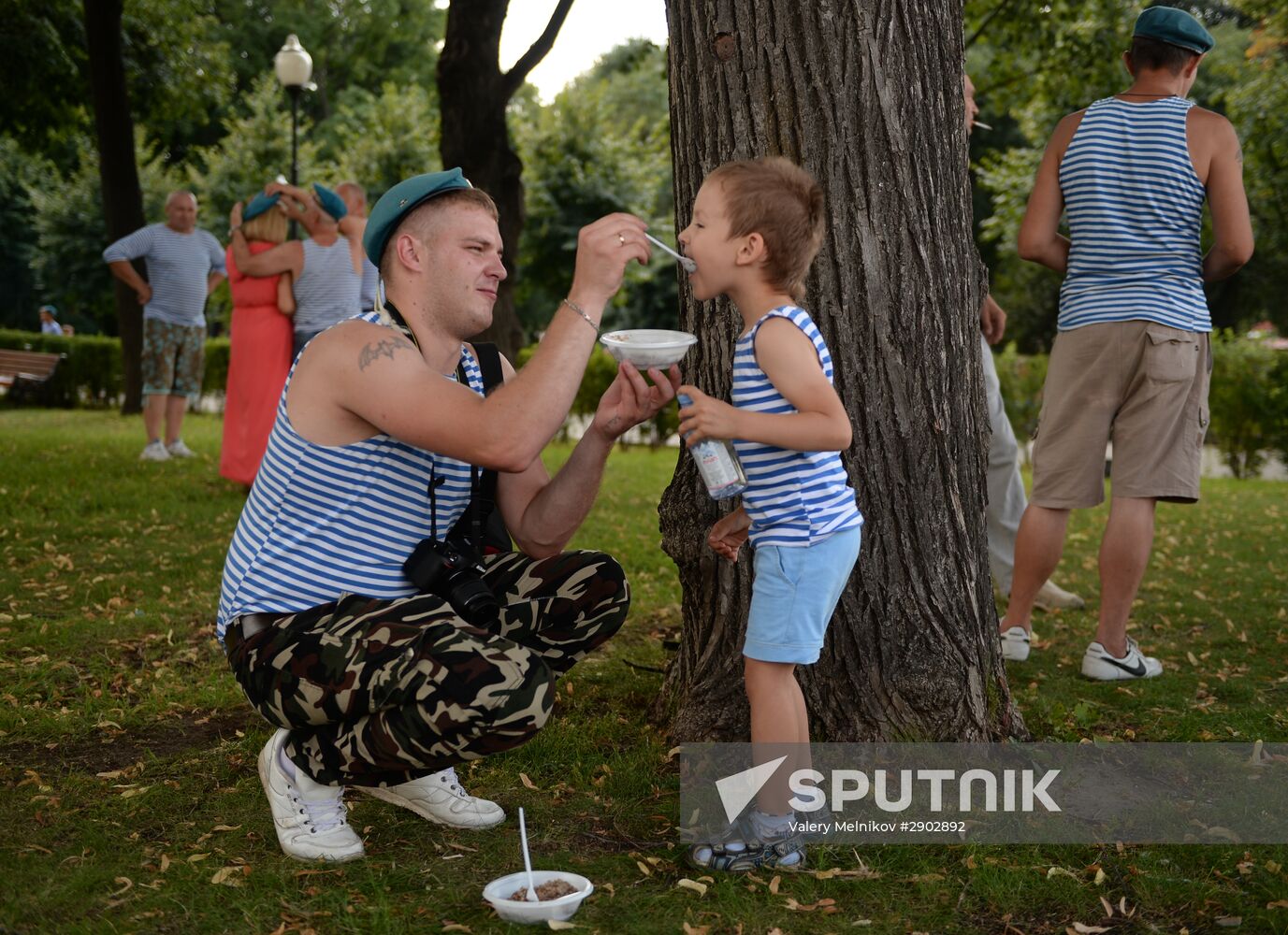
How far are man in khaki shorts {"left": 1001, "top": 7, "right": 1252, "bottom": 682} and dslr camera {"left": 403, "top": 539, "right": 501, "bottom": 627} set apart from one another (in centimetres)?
229

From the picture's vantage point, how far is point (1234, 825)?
3.08 m

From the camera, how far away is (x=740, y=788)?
115 inches

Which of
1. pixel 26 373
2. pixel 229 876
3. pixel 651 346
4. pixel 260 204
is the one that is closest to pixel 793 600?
pixel 651 346

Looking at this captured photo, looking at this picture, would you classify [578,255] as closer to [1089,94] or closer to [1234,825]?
[1234,825]

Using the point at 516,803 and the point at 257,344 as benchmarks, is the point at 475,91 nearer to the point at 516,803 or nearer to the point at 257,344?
the point at 257,344

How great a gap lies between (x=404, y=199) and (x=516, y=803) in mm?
1573

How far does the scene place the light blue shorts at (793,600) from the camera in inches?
110

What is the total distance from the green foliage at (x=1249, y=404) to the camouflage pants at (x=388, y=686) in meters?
12.1

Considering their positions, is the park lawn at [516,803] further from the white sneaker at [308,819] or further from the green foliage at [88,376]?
the green foliage at [88,376]

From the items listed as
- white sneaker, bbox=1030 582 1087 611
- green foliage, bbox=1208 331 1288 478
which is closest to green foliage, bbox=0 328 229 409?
green foliage, bbox=1208 331 1288 478

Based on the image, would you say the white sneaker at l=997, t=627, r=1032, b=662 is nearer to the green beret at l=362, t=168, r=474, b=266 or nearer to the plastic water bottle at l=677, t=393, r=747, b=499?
the plastic water bottle at l=677, t=393, r=747, b=499

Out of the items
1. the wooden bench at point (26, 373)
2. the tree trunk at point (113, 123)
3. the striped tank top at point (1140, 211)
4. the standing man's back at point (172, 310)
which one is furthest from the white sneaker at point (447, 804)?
the wooden bench at point (26, 373)

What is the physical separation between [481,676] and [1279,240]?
27909 mm

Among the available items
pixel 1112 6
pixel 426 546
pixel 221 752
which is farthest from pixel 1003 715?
pixel 1112 6
